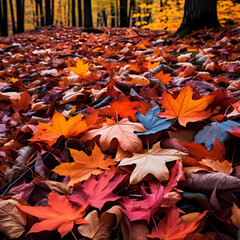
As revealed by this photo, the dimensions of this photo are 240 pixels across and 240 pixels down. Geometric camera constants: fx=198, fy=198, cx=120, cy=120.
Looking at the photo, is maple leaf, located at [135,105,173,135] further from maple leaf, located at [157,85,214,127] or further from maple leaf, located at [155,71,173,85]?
maple leaf, located at [155,71,173,85]

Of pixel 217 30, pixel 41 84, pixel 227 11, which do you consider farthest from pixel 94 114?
pixel 227 11

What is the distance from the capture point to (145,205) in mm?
690

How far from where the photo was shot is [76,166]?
0.85 meters

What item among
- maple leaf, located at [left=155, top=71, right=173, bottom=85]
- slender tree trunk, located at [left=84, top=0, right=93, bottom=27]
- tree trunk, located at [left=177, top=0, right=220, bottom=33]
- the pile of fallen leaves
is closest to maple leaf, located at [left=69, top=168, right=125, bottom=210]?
the pile of fallen leaves

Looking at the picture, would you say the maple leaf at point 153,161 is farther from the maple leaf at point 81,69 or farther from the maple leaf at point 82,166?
the maple leaf at point 81,69

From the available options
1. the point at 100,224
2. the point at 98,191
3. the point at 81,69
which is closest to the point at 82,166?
the point at 98,191

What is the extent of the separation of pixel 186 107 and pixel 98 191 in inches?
23.0

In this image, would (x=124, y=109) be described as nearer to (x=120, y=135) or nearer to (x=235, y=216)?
(x=120, y=135)

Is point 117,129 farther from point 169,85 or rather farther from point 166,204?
point 169,85

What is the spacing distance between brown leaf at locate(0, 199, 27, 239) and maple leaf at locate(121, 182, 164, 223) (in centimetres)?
35

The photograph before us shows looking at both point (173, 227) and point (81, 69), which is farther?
point (81, 69)

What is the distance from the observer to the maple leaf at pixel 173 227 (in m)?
0.58

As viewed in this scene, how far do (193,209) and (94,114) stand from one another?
64 centimetres

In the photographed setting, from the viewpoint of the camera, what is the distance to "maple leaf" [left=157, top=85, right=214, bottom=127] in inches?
38.2
